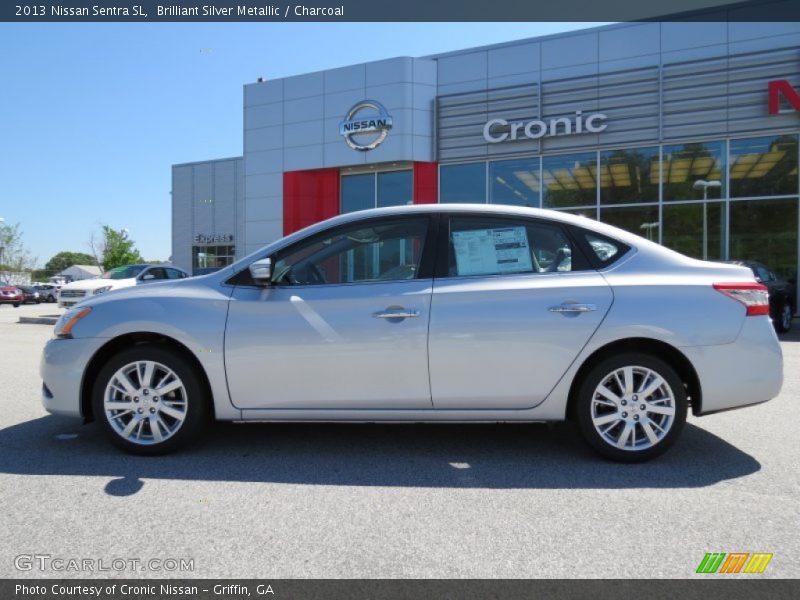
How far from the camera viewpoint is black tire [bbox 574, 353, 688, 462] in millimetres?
3764

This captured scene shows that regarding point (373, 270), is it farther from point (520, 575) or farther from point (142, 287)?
point (520, 575)

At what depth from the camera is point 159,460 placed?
3.93 metres

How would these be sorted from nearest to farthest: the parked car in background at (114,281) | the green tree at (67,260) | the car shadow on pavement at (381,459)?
the car shadow on pavement at (381,459) → the parked car in background at (114,281) → the green tree at (67,260)

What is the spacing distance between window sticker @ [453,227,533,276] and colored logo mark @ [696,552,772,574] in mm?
1941

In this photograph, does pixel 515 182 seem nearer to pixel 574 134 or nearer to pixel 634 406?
pixel 574 134

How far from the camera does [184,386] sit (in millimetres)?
3914

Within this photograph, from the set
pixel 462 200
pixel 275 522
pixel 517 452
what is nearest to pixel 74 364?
pixel 275 522

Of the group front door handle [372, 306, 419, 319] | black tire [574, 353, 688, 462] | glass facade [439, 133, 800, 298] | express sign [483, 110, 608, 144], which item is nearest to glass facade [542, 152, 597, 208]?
glass facade [439, 133, 800, 298]

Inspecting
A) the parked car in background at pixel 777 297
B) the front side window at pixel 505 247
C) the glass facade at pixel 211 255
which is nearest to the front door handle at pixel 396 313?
the front side window at pixel 505 247

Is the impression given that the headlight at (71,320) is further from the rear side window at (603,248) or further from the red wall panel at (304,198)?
the red wall panel at (304,198)

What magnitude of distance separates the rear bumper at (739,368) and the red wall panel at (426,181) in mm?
15141

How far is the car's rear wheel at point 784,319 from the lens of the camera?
1266 centimetres

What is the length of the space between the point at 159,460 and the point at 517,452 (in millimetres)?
2356

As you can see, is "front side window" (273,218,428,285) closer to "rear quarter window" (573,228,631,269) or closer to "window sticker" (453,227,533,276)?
"window sticker" (453,227,533,276)
